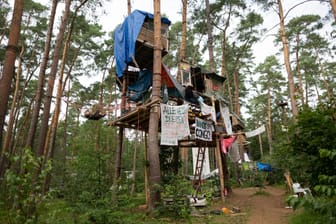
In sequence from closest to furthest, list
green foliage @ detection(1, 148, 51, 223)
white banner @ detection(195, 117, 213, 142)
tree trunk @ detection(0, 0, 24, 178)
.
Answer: green foliage @ detection(1, 148, 51, 223) → tree trunk @ detection(0, 0, 24, 178) → white banner @ detection(195, 117, 213, 142)

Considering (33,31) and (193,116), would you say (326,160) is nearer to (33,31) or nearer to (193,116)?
(193,116)

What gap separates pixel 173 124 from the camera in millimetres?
7129

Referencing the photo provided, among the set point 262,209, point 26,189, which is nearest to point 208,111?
point 262,209

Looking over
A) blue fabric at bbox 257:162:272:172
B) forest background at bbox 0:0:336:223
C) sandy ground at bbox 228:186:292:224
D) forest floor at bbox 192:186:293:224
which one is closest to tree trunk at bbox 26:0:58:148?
forest background at bbox 0:0:336:223

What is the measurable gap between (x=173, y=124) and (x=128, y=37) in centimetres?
349

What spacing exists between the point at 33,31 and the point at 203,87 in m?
11.4

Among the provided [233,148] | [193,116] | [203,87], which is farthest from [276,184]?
[193,116]

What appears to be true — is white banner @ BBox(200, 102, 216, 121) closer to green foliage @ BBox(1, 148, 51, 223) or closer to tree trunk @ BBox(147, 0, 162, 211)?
tree trunk @ BBox(147, 0, 162, 211)

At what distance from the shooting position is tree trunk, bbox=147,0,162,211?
6312 millimetres

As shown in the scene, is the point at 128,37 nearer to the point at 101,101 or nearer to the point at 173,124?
the point at 173,124

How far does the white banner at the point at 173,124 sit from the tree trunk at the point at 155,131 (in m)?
0.22

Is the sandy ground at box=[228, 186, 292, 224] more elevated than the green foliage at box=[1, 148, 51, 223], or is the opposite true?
the green foliage at box=[1, 148, 51, 223]

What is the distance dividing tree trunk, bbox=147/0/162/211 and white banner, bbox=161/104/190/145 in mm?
219

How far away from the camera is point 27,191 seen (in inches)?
110
